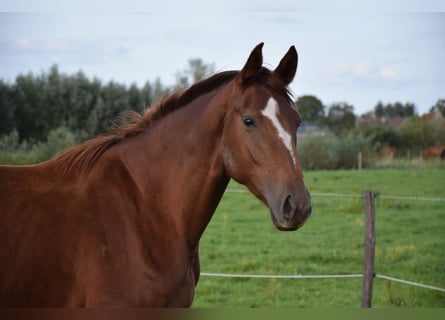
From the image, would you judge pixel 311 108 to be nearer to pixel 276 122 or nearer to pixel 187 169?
pixel 187 169

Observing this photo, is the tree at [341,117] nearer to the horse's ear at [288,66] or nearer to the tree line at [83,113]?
the tree line at [83,113]

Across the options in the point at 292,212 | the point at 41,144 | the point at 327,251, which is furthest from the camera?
the point at 41,144

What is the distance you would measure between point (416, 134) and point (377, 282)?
11.9 metres

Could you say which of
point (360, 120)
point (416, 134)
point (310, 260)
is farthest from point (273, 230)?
point (360, 120)

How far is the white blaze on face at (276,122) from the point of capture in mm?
2477

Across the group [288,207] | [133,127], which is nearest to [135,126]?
[133,127]

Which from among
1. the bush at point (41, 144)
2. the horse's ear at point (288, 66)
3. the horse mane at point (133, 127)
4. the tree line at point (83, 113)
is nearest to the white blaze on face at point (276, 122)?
the horse's ear at point (288, 66)

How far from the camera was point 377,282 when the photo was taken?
7.96 metres

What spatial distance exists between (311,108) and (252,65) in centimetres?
1614

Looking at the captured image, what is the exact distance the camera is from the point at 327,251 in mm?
9156

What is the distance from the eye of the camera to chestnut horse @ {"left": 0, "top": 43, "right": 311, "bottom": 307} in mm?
2533

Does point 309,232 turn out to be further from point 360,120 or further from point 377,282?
point 360,120

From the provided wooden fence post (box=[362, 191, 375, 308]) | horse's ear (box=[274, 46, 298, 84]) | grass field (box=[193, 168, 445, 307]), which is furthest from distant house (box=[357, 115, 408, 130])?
horse's ear (box=[274, 46, 298, 84])

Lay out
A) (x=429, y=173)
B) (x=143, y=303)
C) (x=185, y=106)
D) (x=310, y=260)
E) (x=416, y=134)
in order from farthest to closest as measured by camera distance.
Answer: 1. (x=416, y=134)
2. (x=429, y=173)
3. (x=310, y=260)
4. (x=185, y=106)
5. (x=143, y=303)
